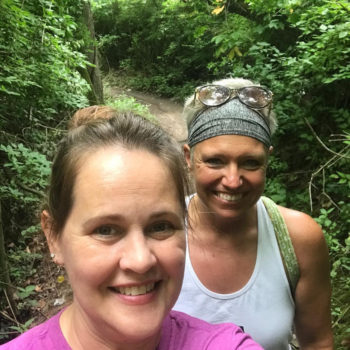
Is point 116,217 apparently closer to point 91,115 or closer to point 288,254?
point 91,115

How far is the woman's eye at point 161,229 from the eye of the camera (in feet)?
3.28

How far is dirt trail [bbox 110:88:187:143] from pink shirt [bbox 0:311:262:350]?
29.9 feet

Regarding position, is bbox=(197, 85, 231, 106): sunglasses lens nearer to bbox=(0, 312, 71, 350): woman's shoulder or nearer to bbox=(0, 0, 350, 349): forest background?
bbox=(0, 312, 71, 350): woman's shoulder

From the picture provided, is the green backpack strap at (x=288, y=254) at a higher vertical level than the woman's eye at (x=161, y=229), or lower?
lower

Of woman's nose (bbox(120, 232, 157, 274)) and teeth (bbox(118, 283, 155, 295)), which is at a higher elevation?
woman's nose (bbox(120, 232, 157, 274))

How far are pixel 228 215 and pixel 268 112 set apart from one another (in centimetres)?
56

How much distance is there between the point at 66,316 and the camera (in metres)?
1.17

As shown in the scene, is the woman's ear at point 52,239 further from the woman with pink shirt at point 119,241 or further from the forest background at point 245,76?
the forest background at point 245,76

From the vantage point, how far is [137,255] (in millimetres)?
940

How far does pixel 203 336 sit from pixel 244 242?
65 cm

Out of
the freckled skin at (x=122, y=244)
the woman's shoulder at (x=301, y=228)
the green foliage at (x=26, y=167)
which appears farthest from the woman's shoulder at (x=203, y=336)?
the green foliage at (x=26, y=167)

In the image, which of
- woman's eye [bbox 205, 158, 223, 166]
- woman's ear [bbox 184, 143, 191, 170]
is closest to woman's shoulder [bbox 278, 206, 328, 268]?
woman's eye [bbox 205, 158, 223, 166]

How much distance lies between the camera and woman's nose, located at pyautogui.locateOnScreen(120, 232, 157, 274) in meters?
0.93

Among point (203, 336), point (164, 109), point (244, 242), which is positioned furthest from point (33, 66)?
point (164, 109)
